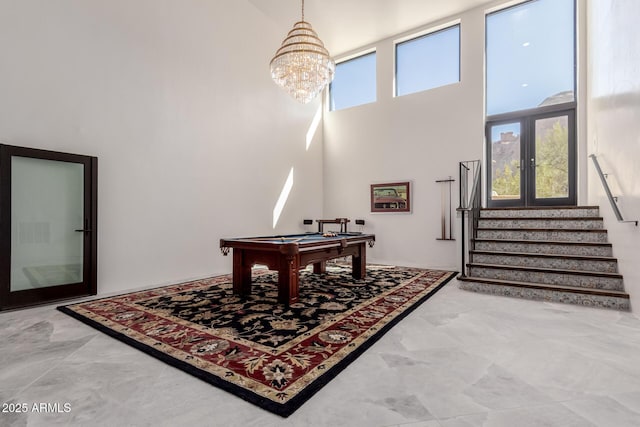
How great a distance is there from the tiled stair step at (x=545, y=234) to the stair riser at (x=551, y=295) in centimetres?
134

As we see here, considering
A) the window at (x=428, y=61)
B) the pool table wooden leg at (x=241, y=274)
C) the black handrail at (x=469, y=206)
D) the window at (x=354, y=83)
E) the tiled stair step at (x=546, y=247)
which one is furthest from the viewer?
the window at (x=354, y=83)

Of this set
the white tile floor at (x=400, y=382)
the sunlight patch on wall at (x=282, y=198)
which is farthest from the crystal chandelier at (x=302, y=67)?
the white tile floor at (x=400, y=382)

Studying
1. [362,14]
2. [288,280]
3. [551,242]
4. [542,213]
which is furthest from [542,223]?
[362,14]

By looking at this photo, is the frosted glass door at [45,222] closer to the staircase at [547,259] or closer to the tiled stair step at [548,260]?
the staircase at [547,259]

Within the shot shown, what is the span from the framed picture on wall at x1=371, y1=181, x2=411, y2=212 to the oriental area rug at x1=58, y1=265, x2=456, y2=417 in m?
2.67

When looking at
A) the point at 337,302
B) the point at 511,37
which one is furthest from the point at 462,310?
the point at 511,37

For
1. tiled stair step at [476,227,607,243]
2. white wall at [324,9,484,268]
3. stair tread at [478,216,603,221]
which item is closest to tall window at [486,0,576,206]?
white wall at [324,9,484,268]

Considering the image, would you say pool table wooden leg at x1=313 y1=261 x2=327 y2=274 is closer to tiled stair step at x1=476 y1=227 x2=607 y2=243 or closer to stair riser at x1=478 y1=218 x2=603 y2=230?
tiled stair step at x1=476 y1=227 x2=607 y2=243

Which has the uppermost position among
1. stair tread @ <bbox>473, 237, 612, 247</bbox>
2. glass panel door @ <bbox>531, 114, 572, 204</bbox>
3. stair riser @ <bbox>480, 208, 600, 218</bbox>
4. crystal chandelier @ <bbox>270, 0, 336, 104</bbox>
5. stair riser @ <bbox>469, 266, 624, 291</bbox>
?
crystal chandelier @ <bbox>270, 0, 336, 104</bbox>

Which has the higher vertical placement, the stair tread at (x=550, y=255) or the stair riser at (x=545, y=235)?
the stair riser at (x=545, y=235)

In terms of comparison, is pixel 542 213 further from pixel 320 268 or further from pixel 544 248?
pixel 320 268

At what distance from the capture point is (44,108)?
3795 millimetres

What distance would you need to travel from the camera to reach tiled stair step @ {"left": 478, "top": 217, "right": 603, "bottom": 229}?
491cm

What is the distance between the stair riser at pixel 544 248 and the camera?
14.4ft
